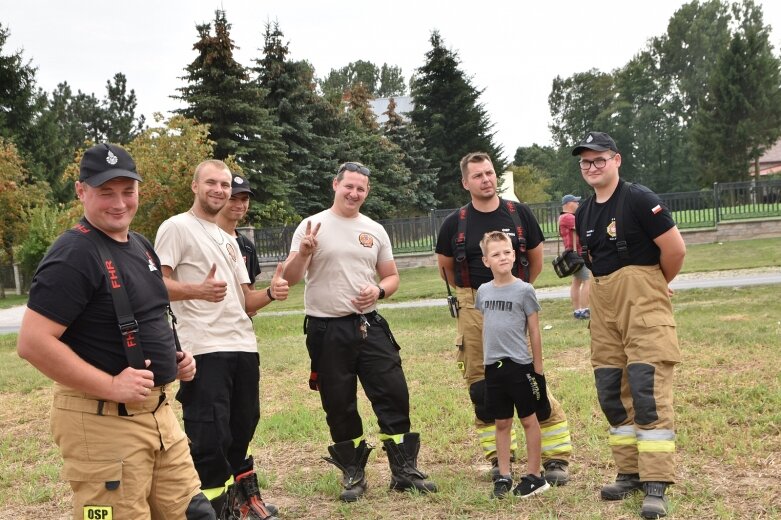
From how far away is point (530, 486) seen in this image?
501 centimetres

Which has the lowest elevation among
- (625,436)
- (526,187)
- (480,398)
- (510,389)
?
(625,436)

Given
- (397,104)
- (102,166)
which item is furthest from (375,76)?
(102,166)

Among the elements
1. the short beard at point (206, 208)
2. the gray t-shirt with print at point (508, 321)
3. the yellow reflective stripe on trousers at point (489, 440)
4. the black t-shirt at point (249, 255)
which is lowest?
the yellow reflective stripe on trousers at point (489, 440)

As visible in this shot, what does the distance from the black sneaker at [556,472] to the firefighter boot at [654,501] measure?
0.71 meters

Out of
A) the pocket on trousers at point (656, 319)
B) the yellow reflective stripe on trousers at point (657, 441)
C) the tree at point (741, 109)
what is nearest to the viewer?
the yellow reflective stripe on trousers at point (657, 441)

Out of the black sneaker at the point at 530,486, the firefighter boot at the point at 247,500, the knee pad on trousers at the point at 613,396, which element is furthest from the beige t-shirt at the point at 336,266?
the knee pad on trousers at the point at 613,396

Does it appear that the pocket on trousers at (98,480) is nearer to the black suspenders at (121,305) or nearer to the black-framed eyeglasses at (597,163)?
the black suspenders at (121,305)

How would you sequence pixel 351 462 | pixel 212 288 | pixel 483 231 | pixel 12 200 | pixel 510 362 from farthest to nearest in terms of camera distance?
pixel 12 200
pixel 483 231
pixel 351 462
pixel 510 362
pixel 212 288

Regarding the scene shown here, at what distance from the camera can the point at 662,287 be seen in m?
4.86

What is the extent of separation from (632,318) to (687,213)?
23659 mm

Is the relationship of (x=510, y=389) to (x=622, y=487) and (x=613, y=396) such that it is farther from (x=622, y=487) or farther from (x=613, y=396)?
(x=622, y=487)

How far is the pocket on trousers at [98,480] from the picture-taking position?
316 centimetres

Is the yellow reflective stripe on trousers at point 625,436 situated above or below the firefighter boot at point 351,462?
above

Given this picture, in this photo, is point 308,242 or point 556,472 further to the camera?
point 556,472
